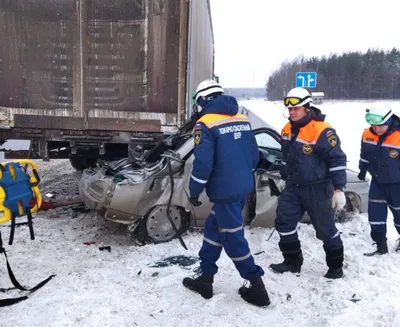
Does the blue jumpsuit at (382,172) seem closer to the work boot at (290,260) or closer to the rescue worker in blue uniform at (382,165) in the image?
the rescue worker in blue uniform at (382,165)

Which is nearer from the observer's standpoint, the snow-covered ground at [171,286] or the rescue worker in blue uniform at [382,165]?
the snow-covered ground at [171,286]

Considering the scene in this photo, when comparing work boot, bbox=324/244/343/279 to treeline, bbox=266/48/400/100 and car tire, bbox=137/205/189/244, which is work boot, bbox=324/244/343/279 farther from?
treeline, bbox=266/48/400/100

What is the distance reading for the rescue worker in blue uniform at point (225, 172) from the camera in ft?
10.3

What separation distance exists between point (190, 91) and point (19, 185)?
3.09 metres

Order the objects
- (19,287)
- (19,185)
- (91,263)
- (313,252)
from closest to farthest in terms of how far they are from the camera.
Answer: (19,185) < (19,287) < (91,263) < (313,252)

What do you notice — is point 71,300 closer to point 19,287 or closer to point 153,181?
point 19,287

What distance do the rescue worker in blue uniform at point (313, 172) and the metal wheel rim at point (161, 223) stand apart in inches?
51.3

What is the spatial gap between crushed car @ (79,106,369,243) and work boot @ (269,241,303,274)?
0.87 metres

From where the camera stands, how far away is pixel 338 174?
11.6 ft

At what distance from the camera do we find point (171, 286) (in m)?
3.61

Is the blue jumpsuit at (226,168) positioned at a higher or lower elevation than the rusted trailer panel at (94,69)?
lower

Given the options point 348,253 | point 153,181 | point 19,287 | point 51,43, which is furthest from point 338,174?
point 51,43

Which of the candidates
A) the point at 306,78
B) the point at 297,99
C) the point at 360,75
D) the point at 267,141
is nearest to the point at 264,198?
the point at 267,141

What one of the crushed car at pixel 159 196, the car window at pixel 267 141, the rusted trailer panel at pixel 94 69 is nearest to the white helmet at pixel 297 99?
the crushed car at pixel 159 196
